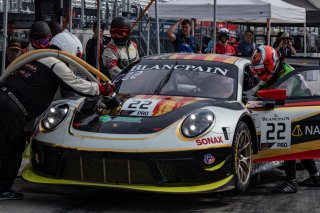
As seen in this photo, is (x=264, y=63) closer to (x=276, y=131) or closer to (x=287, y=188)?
(x=276, y=131)

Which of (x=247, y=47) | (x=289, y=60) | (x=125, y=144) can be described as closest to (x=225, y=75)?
(x=125, y=144)

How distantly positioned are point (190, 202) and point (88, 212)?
39.5 inches

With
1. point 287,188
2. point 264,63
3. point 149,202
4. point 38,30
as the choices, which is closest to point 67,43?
point 38,30

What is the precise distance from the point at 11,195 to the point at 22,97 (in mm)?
902

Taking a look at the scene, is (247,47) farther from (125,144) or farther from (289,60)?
(125,144)

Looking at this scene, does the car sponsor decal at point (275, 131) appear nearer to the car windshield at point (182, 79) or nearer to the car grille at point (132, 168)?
the car windshield at point (182, 79)

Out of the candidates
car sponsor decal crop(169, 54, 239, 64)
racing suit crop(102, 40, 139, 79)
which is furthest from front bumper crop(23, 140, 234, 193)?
racing suit crop(102, 40, 139, 79)

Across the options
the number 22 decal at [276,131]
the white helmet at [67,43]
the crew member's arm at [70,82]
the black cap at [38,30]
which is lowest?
the number 22 decal at [276,131]

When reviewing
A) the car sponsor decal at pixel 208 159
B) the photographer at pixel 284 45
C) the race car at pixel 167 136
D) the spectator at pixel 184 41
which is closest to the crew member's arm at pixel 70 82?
the race car at pixel 167 136

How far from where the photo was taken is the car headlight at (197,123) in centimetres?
607

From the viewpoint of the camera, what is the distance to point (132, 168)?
591 centimetres

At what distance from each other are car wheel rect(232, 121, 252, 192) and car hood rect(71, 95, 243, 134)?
0.86 feet

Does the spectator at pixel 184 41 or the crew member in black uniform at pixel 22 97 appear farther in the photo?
the spectator at pixel 184 41

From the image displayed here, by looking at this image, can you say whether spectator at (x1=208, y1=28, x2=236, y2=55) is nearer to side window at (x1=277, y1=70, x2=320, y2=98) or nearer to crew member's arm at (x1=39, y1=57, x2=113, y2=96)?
side window at (x1=277, y1=70, x2=320, y2=98)
